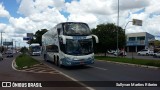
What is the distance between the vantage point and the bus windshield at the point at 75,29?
25625mm

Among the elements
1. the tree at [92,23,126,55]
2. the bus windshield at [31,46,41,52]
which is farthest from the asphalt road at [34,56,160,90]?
the bus windshield at [31,46,41,52]

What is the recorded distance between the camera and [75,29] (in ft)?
84.8

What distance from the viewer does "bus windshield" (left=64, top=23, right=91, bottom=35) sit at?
84.1 feet

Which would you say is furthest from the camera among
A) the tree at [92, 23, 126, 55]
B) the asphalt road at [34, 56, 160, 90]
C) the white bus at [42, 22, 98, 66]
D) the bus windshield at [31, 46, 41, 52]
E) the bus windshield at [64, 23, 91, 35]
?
the bus windshield at [31, 46, 41, 52]

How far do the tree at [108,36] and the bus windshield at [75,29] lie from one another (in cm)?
2335

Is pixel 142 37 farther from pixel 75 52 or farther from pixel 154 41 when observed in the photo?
pixel 75 52

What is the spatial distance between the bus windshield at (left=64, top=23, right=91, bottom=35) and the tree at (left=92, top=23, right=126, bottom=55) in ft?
76.6

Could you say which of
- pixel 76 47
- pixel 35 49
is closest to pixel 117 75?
pixel 76 47

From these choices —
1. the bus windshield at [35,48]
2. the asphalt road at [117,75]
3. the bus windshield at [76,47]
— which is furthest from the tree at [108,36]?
the asphalt road at [117,75]

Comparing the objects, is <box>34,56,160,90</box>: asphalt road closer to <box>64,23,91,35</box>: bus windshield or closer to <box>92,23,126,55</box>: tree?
<box>64,23,91,35</box>: bus windshield

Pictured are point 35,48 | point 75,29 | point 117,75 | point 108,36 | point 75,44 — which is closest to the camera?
point 117,75

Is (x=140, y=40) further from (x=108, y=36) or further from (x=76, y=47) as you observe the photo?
(x=76, y=47)

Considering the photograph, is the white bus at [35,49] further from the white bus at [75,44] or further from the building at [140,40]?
the white bus at [75,44]

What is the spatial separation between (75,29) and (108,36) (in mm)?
24828
